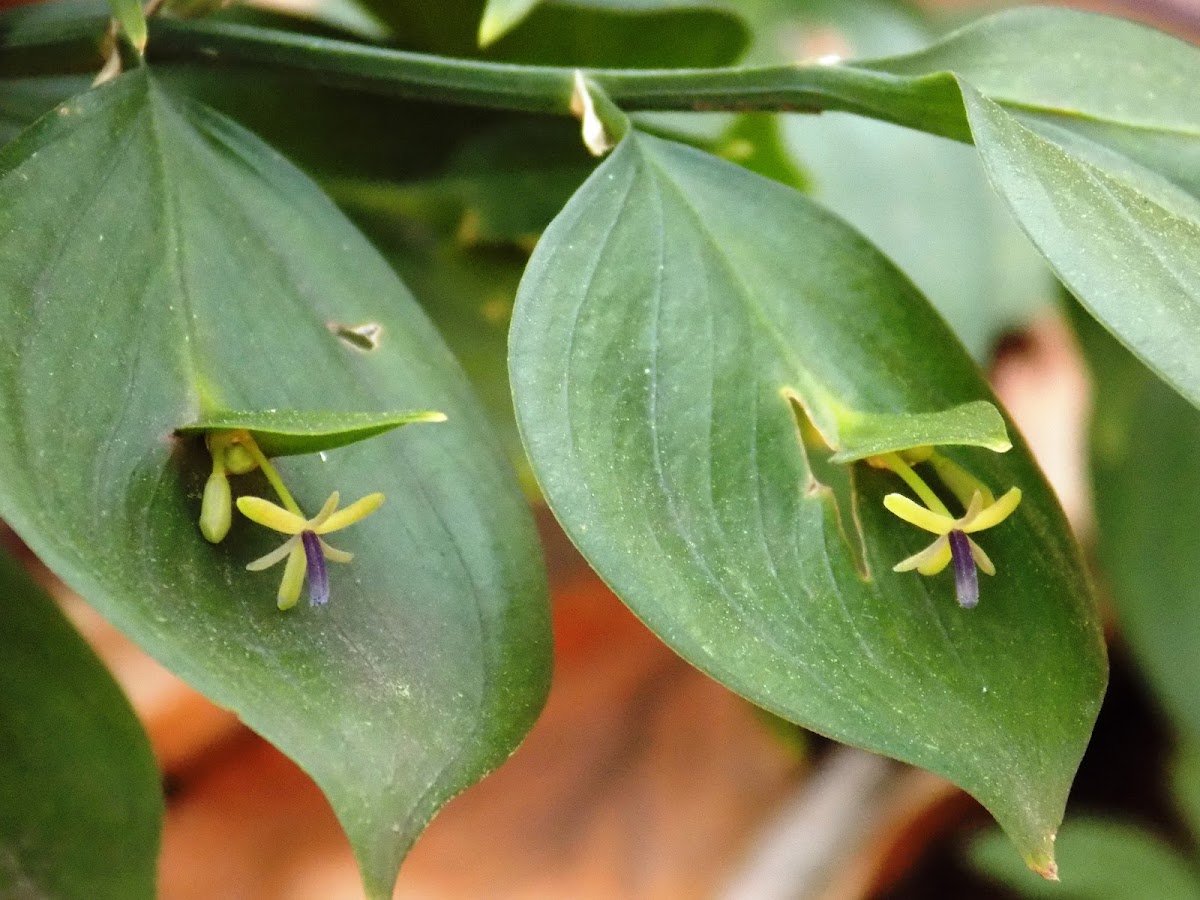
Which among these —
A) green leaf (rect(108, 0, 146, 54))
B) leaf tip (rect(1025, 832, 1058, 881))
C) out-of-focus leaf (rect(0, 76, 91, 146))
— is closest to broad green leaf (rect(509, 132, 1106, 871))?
leaf tip (rect(1025, 832, 1058, 881))

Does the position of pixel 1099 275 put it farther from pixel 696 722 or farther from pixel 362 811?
pixel 696 722

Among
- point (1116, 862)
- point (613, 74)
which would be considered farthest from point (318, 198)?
point (1116, 862)

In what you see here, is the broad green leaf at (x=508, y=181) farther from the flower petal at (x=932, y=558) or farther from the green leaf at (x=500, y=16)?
the flower petal at (x=932, y=558)

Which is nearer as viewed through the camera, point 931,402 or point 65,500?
point 65,500

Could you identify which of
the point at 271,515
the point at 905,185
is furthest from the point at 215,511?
the point at 905,185

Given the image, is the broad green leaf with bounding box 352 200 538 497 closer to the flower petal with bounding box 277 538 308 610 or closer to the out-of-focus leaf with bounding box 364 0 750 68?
the out-of-focus leaf with bounding box 364 0 750 68

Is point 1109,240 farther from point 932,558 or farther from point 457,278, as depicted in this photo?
point 457,278
